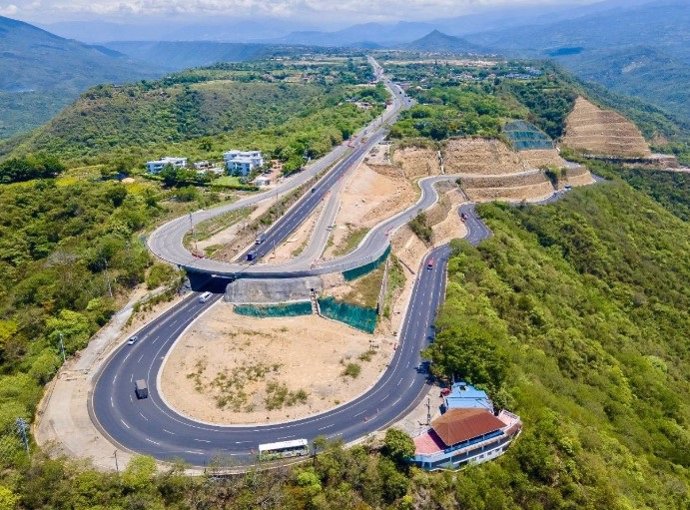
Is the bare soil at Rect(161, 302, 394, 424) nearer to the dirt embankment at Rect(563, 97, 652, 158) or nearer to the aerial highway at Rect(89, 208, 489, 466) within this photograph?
the aerial highway at Rect(89, 208, 489, 466)

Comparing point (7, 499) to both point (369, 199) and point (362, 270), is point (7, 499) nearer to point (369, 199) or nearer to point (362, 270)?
point (362, 270)

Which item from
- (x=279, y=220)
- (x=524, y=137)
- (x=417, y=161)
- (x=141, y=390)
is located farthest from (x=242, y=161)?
(x=524, y=137)

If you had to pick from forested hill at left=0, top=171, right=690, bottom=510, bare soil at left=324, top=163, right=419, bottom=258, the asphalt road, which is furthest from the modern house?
bare soil at left=324, top=163, right=419, bottom=258

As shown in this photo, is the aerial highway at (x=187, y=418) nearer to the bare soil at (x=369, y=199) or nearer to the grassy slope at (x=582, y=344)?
the grassy slope at (x=582, y=344)

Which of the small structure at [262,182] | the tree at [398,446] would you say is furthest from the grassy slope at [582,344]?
the small structure at [262,182]

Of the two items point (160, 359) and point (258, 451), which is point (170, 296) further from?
point (258, 451)

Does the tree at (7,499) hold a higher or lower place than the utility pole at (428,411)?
higher
